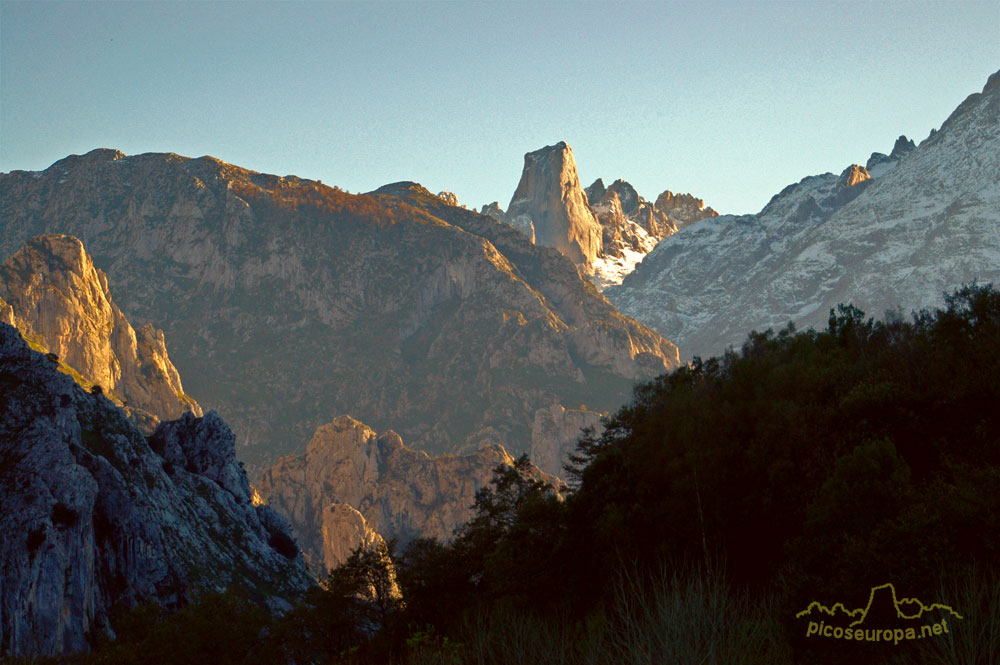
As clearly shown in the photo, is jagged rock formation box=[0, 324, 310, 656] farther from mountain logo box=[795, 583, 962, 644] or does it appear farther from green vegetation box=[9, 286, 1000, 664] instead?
mountain logo box=[795, 583, 962, 644]

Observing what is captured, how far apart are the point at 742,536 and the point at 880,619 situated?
68.5 feet

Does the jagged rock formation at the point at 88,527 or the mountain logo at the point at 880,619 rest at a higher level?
the jagged rock formation at the point at 88,527

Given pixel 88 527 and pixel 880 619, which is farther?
pixel 88 527

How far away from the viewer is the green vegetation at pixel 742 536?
25.8m

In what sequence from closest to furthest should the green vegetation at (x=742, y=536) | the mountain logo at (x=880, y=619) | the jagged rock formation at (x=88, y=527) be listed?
1. the mountain logo at (x=880, y=619)
2. the green vegetation at (x=742, y=536)
3. the jagged rock formation at (x=88, y=527)

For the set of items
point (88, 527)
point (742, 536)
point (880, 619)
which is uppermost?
point (88, 527)

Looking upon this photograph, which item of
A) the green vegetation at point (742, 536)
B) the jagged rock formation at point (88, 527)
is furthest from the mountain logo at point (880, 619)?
the jagged rock formation at point (88, 527)

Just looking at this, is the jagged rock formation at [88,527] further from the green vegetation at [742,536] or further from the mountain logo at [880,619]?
the mountain logo at [880,619]

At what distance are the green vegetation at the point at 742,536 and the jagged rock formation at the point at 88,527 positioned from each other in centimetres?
1479

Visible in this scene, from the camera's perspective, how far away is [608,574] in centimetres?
5088

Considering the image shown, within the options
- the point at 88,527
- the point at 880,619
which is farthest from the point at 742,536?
the point at 88,527

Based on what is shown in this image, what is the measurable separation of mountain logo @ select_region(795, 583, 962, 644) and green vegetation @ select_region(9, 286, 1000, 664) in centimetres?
59

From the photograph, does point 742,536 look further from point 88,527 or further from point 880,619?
point 88,527

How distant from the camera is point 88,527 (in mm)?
77812
